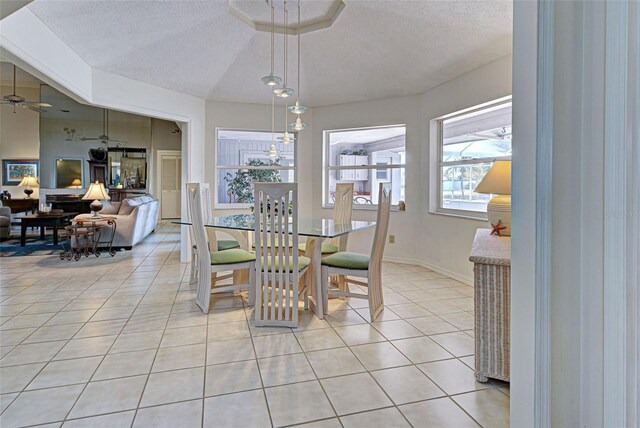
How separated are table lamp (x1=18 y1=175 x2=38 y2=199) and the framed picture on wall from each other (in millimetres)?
193

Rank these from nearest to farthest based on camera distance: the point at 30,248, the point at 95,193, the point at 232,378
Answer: the point at 232,378, the point at 95,193, the point at 30,248

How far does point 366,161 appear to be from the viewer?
5320 mm

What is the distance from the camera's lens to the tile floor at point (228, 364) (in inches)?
64.3

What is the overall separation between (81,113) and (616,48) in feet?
34.5

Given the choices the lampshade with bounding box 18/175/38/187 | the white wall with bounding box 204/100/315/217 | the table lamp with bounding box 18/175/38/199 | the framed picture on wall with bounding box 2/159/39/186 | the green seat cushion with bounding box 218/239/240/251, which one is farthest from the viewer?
the framed picture on wall with bounding box 2/159/39/186

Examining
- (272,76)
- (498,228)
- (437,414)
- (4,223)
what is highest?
(272,76)

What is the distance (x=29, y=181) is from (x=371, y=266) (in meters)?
9.20

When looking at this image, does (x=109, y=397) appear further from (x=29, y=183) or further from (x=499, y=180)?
(x=29, y=183)

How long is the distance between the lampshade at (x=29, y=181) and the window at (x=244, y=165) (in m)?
6.07

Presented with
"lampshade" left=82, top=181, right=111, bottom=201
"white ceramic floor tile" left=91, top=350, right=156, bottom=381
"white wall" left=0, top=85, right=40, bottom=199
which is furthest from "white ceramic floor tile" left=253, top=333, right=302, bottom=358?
"white wall" left=0, top=85, right=40, bottom=199

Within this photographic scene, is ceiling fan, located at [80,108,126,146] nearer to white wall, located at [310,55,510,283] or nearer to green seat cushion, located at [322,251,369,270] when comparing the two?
white wall, located at [310,55,510,283]

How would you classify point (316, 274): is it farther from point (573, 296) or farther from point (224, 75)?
point (224, 75)

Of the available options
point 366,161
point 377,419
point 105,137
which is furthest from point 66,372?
point 105,137

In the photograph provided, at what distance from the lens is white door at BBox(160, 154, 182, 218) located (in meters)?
10.5
